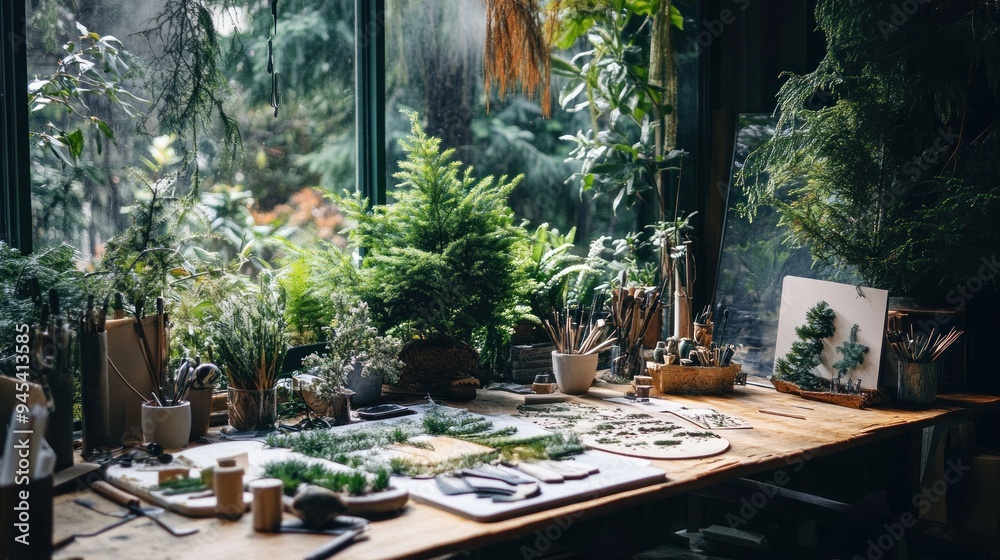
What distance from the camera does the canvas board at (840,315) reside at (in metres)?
3.09

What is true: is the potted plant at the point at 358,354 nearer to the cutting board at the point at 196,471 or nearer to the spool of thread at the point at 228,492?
the cutting board at the point at 196,471

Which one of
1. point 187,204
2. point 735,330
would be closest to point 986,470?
point 735,330

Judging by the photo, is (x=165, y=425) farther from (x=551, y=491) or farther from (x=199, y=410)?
A: (x=551, y=491)

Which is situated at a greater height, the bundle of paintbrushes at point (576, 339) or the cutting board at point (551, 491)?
the bundle of paintbrushes at point (576, 339)

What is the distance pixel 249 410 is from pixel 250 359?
0.15 metres

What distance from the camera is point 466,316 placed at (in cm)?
313

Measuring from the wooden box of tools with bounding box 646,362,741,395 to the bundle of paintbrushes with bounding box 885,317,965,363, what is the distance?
59 centimetres

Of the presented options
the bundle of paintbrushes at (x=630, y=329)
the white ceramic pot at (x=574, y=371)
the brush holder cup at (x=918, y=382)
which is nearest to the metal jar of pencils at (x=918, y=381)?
the brush holder cup at (x=918, y=382)

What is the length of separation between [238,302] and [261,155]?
0.69 metres

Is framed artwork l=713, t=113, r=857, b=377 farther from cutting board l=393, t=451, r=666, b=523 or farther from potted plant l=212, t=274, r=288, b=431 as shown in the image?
potted plant l=212, t=274, r=288, b=431

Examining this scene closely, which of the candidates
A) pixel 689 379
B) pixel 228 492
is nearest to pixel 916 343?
pixel 689 379

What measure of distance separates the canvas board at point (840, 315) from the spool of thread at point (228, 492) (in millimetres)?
2207

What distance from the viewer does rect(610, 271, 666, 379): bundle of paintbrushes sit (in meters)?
3.48

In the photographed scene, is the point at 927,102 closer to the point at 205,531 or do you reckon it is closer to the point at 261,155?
the point at 261,155
